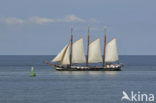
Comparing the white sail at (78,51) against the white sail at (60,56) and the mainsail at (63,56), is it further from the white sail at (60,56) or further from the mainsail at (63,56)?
the white sail at (60,56)

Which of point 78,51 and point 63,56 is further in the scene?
point 78,51

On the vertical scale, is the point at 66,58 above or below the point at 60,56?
below

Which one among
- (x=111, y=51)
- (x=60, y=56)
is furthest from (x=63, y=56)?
(x=111, y=51)

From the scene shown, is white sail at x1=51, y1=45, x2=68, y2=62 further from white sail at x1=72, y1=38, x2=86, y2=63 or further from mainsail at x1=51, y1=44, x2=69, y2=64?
white sail at x1=72, y1=38, x2=86, y2=63

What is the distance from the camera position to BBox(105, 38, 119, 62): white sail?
16462 cm

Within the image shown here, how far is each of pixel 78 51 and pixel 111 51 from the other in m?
9.29

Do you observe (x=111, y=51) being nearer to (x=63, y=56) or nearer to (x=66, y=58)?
(x=66, y=58)

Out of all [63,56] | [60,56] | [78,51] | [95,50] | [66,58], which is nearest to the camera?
[60,56]

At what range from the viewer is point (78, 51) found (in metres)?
164

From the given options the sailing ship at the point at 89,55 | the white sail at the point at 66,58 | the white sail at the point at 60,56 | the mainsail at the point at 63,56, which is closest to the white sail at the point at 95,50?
the sailing ship at the point at 89,55

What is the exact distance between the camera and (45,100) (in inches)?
3553

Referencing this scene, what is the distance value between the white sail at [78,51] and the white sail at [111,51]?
282 inches

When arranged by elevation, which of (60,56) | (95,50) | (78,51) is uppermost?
(95,50)

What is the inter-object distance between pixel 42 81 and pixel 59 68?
4185 centimetres
